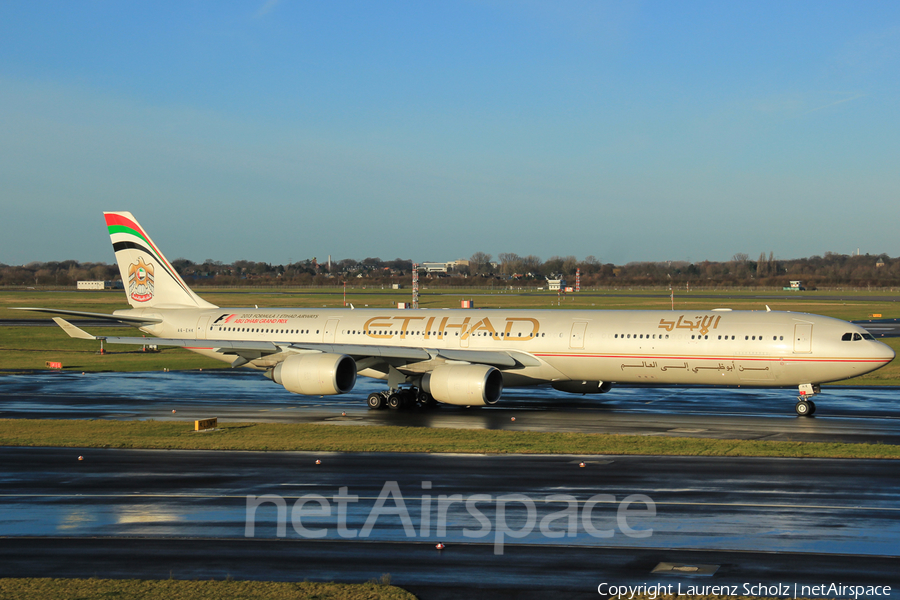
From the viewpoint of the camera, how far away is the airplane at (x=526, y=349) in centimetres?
3050

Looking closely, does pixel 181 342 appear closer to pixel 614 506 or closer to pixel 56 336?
pixel 614 506

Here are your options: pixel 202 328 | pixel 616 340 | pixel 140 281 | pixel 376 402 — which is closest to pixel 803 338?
pixel 616 340

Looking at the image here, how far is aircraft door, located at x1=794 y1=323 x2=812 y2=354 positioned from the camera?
3012 cm

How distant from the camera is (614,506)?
1741cm

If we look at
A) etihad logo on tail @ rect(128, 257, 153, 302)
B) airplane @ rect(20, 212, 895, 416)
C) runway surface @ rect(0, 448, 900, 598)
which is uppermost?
etihad logo on tail @ rect(128, 257, 153, 302)

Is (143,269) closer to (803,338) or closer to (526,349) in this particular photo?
(526,349)

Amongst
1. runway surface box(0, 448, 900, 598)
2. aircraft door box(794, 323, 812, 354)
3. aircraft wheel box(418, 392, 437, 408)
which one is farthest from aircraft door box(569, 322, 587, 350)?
runway surface box(0, 448, 900, 598)

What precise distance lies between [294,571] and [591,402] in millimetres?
24741

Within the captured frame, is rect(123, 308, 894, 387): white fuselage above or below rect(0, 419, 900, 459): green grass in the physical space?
above

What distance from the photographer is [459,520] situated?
53.8 ft

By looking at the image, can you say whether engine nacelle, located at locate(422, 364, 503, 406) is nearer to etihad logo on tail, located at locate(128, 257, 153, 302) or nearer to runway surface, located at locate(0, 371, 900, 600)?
runway surface, located at locate(0, 371, 900, 600)

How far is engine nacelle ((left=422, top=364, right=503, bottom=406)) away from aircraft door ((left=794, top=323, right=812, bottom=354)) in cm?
1116

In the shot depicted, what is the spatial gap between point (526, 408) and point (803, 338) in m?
11.3

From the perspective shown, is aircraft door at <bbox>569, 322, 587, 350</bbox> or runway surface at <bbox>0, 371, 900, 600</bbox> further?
aircraft door at <bbox>569, 322, 587, 350</bbox>
